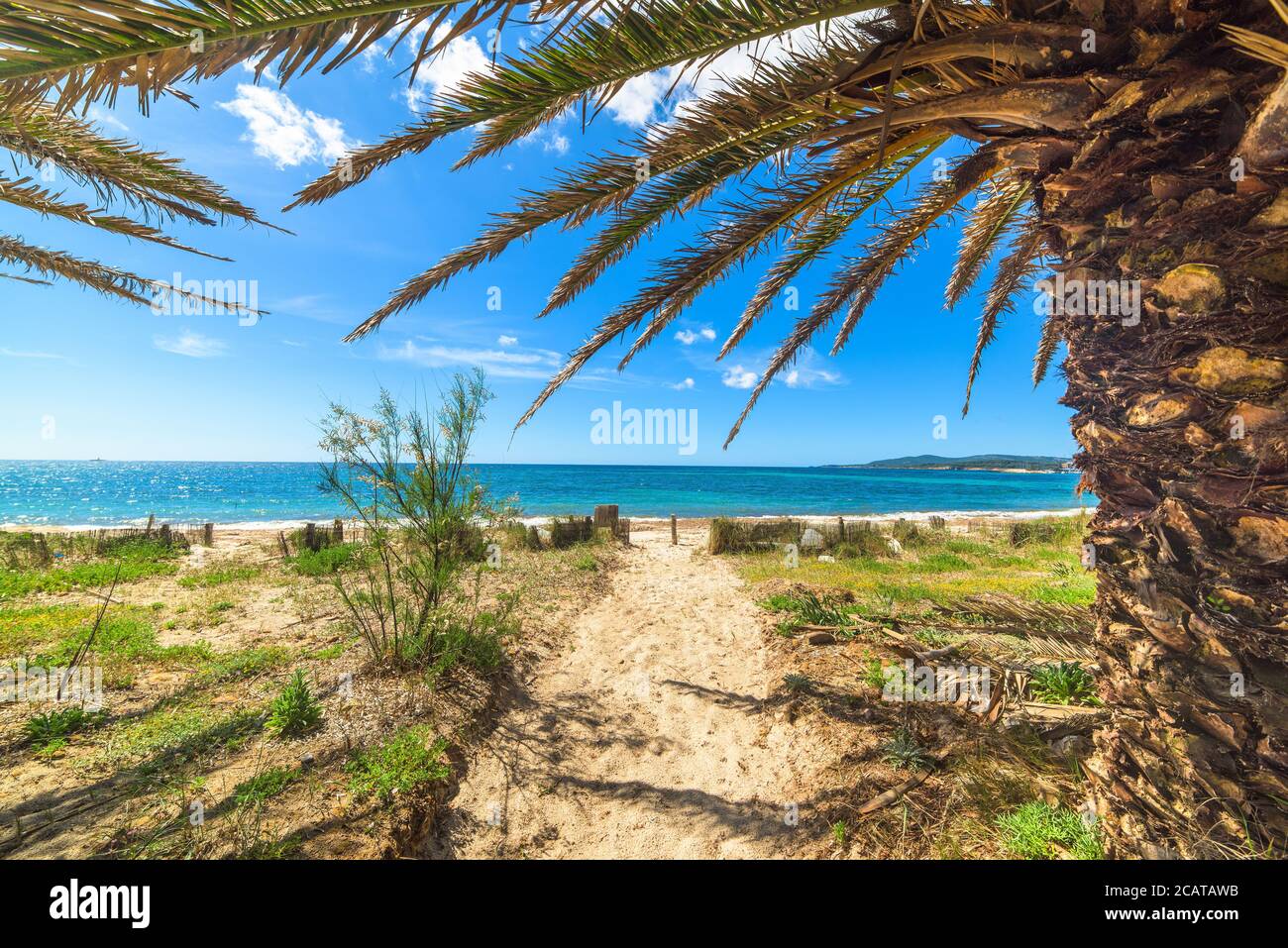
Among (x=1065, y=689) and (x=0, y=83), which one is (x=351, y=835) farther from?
(x=1065, y=689)

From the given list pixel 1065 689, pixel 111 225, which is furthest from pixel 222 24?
pixel 1065 689

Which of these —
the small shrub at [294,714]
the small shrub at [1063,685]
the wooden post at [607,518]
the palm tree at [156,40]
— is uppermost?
the palm tree at [156,40]

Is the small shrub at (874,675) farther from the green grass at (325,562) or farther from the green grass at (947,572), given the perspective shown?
the green grass at (325,562)

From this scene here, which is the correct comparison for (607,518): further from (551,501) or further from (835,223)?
(551,501)

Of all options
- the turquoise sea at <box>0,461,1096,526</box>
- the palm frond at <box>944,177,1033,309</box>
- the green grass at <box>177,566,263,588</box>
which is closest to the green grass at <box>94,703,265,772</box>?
the green grass at <box>177,566,263,588</box>

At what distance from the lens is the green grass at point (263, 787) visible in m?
2.55

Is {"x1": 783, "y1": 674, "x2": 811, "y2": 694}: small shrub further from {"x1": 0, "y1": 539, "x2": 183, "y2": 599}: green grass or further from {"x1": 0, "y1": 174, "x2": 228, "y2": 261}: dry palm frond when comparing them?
{"x1": 0, "y1": 539, "x2": 183, "y2": 599}: green grass

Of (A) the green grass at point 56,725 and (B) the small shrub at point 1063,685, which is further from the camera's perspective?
(A) the green grass at point 56,725

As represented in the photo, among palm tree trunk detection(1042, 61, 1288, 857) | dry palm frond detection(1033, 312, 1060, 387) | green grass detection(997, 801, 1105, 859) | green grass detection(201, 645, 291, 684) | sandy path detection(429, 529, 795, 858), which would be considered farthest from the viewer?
dry palm frond detection(1033, 312, 1060, 387)

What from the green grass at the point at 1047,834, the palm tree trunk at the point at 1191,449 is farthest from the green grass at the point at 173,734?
the palm tree trunk at the point at 1191,449

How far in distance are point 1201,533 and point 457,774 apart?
A: 4.22 m

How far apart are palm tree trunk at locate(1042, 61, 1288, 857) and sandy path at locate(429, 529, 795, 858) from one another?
1895 mm

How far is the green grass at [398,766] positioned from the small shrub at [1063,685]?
4249mm

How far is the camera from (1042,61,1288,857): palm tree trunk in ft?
5.05
